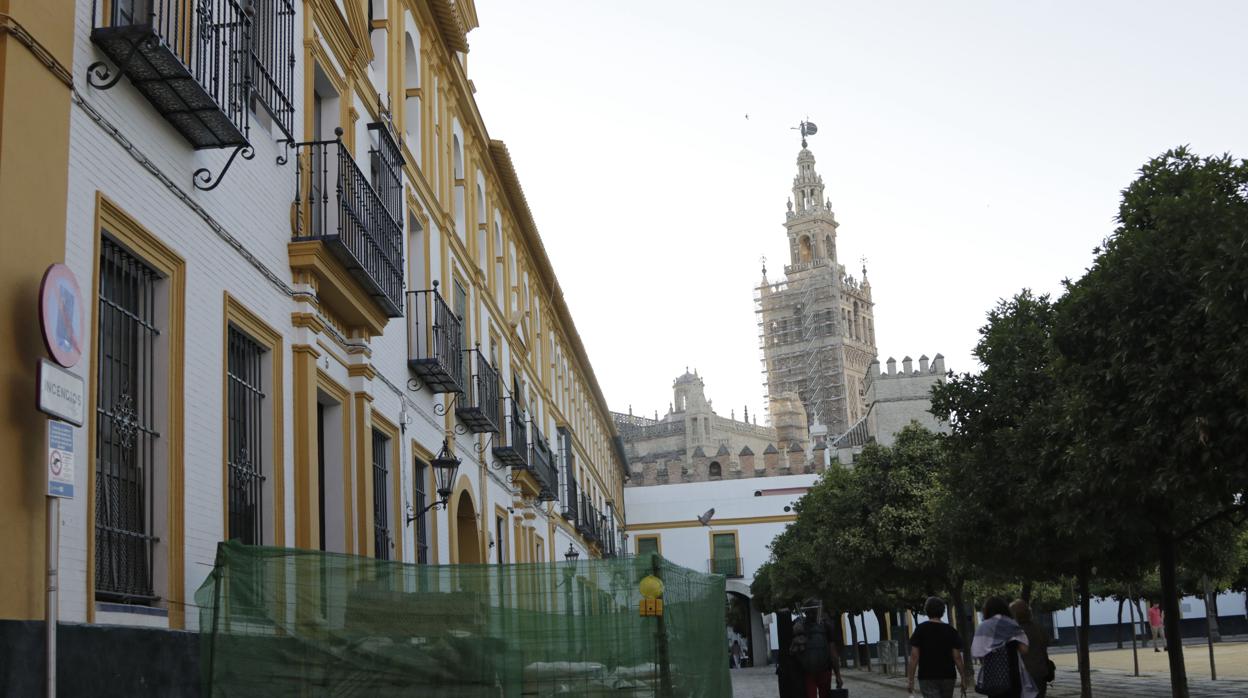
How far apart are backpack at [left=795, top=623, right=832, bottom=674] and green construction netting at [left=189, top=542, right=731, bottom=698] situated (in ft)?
16.0

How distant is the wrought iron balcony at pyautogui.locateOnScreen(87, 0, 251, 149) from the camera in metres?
8.61

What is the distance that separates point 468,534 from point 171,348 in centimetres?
1290

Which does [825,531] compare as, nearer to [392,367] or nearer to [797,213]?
[392,367]

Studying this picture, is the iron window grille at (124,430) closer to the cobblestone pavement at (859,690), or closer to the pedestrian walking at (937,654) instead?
the pedestrian walking at (937,654)

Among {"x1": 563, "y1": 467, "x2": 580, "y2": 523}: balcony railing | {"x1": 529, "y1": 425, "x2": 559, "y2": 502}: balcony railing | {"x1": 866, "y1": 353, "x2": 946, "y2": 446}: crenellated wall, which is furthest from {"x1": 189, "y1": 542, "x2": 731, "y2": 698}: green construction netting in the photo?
{"x1": 866, "y1": 353, "x2": 946, "y2": 446}: crenellated wall

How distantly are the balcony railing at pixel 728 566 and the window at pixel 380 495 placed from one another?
50.0 m

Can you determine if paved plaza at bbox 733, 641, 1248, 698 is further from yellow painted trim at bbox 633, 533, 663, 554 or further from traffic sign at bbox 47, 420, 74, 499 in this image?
yellow painted trim at bbox 633, 533, 663, 554

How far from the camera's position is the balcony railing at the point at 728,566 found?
215 ft

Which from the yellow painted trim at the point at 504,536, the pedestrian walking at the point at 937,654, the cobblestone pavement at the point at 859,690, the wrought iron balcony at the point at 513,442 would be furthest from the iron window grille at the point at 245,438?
the cobblestone pavement at the point at 859,690

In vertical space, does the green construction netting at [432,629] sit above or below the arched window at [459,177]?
below

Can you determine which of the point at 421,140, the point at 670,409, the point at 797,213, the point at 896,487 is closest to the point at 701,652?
the point at 421,140

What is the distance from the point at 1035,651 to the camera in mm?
13719

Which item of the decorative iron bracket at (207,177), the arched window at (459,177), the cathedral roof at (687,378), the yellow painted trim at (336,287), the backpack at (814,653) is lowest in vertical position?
the backpack at (814,653)

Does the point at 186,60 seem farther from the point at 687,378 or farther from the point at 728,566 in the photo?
the point at 687,378
